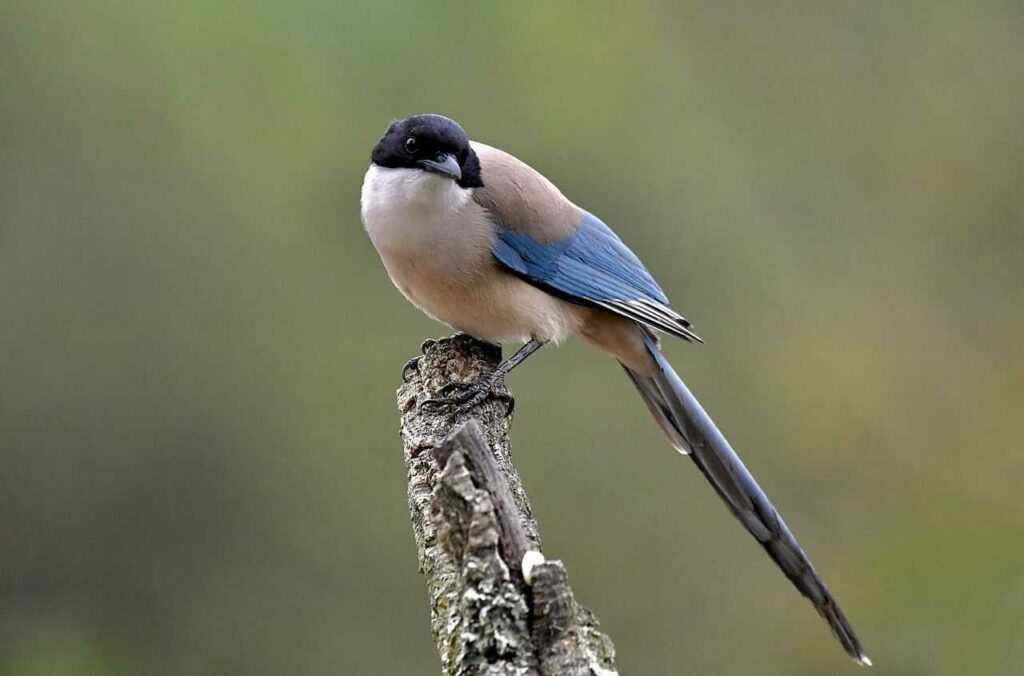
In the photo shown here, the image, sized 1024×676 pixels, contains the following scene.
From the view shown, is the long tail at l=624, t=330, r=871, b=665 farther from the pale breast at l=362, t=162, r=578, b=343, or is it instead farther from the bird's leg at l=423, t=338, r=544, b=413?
the bird's leg at l=423, t=338, r=544, b=413

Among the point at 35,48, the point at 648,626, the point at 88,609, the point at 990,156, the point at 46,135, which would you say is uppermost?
the point at 35,48

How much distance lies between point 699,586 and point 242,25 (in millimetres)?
2628

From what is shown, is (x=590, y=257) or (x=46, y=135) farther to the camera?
(x=46, y=135)

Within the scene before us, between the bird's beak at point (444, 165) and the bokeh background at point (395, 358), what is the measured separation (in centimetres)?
159

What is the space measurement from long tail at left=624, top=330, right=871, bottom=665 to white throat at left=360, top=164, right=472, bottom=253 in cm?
64

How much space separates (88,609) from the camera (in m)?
4.55

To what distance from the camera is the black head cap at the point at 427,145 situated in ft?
10.2

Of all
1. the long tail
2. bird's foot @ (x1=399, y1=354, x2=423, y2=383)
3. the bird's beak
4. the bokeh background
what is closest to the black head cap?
the bird's beak

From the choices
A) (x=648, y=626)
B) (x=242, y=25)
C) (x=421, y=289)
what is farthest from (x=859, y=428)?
(x=242, y=25)

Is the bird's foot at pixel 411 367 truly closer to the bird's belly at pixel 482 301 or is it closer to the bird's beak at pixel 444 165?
the bird's belly at pixel 482 301

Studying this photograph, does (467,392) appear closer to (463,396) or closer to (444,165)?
(463,396)

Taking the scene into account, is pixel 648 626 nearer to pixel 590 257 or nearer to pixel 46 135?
pixel 590 257

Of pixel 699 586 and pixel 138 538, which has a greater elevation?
pixel 138 538

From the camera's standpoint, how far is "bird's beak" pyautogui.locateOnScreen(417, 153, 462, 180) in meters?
3.08
